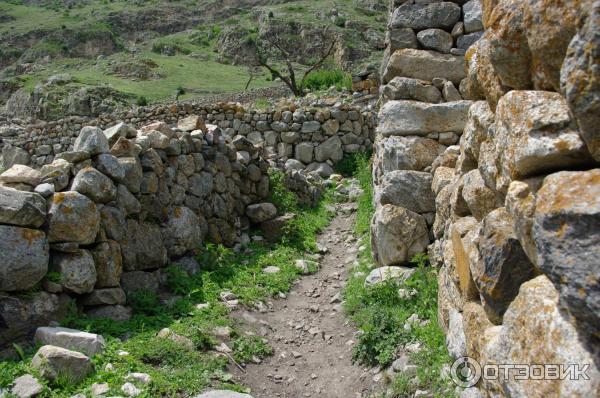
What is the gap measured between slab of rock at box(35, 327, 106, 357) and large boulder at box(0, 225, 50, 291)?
18.2 inches

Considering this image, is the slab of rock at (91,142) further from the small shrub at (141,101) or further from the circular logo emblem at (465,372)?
the small shrub at (141,101)

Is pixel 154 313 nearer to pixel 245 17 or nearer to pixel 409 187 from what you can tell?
pixel 409 187

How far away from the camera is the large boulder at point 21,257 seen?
14.9ft

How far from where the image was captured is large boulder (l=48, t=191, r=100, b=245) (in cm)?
502

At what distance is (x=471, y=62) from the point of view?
399 cm

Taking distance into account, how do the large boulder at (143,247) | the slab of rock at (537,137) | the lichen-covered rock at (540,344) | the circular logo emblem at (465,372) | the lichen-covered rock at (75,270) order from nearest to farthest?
the lichen-covered rock at (540,344), the slab of rock at (537,137), the circular logo emblem at (465,372), the lichen-covered rock at (75,270), the large boulder at (143,247)

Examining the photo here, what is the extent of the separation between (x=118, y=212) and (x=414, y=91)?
3.68 m

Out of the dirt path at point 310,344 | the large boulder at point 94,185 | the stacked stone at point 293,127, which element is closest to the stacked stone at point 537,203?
the dirt path at point 310,344

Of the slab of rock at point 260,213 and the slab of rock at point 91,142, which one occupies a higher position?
the slab of rock at point 91,142

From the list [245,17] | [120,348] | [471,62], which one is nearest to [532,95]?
[471,62]

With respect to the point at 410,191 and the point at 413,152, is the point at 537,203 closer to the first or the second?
the point at 410,191

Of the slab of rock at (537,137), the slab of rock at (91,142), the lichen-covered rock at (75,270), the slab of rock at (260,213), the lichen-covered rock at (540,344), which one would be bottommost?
the slab of rock at (260,213)

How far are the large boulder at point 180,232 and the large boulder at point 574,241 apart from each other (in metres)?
5.30

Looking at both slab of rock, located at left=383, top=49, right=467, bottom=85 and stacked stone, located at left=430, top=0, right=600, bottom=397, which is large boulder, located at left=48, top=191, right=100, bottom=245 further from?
slab of rock, located at left=383, top=49, right=467, bottom=85
